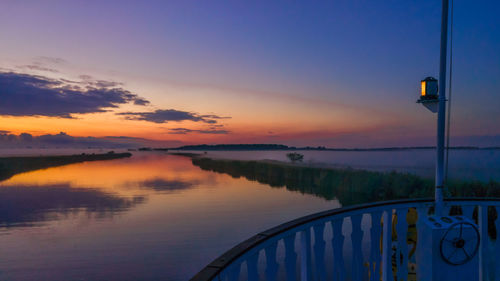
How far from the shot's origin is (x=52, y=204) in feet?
57.1

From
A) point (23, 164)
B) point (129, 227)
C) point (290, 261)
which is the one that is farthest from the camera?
point (23, 164)

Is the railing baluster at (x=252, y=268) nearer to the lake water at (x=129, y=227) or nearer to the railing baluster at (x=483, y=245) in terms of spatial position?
the railing baluster at (x=483, y=245)

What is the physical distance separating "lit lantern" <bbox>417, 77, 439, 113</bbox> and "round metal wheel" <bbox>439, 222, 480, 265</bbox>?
54.3 inches

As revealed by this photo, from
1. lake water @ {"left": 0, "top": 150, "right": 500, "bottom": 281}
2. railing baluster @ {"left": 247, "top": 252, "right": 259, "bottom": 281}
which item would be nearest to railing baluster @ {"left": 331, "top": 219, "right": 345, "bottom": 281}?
railing baluster @ {"left": 247, "top": 252, "right": 259, "bottom": 281}

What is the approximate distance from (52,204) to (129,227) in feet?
26.7

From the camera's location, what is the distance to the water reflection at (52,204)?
14307 millimetres

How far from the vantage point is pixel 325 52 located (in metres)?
16.8

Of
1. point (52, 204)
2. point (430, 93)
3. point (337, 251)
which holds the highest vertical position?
point (430, 93)

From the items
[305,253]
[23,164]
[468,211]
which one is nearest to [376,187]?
[468,211]

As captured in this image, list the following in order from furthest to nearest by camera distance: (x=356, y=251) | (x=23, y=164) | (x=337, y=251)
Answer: (x=23, y=164)
(x=356, y=251)
(x=337, y=251)

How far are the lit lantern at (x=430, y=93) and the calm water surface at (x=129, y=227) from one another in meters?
6.98

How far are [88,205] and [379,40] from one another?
57.3 ft

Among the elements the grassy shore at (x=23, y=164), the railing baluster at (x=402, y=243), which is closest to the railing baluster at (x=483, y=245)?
the railing baluster at (x=402, y=243)

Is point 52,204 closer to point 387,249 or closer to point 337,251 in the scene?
point 337,251
